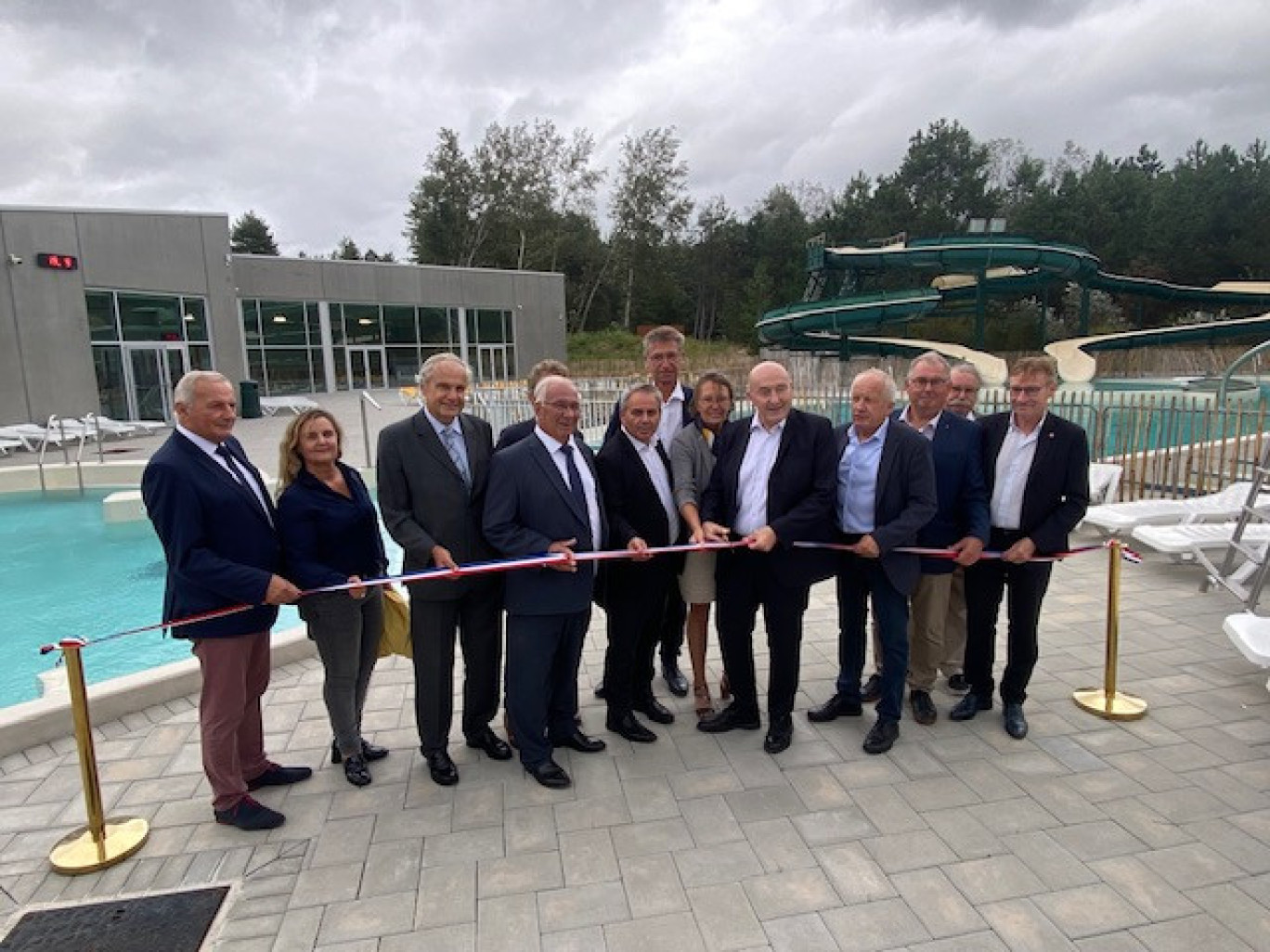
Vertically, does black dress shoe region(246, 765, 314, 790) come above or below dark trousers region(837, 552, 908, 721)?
below

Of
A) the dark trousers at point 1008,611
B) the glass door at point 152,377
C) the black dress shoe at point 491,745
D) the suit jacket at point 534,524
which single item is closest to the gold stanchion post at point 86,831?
the black dress shoe at point 491,745

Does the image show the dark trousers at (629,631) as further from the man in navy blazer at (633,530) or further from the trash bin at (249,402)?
the trash bin at (249,402)

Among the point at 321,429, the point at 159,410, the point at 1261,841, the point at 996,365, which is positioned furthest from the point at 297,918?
the point at 996,365

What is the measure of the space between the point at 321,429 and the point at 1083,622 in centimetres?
497

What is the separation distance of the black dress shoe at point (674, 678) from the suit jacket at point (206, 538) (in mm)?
2172

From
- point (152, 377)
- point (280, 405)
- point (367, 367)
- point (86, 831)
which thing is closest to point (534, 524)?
point (86, 831)

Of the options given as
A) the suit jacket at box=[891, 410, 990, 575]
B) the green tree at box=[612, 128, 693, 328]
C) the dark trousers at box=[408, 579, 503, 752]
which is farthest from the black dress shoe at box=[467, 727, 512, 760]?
the green tree at box=[612, 128, 693, 328]

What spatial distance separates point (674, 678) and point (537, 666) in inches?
48.3

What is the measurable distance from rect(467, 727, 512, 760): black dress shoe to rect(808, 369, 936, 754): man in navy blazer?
170 cm

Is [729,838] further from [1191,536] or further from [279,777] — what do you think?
[1191,536]

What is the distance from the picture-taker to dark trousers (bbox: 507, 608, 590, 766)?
3223 millimetres

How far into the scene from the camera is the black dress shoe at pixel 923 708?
374cm

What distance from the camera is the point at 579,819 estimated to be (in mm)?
2990

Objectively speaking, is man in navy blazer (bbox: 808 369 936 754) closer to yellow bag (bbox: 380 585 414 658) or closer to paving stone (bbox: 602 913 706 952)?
paving stone (bbox: 602 913 706 952)
